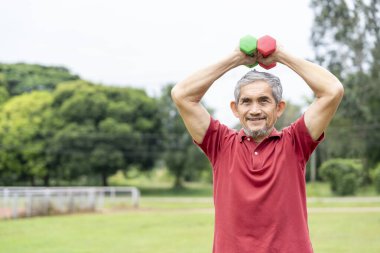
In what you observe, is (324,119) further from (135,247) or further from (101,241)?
(101,241)


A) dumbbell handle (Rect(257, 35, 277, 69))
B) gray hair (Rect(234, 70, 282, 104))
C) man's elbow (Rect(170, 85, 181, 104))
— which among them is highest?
dumbbell handle (Rect(257, 35, 277, 69))

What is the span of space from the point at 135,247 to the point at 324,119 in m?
9.22

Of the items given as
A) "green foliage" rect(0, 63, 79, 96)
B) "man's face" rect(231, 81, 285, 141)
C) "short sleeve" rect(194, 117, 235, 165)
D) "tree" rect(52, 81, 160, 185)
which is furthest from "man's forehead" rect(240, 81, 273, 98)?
"green foliage" rect(0, 63, 79, 96)

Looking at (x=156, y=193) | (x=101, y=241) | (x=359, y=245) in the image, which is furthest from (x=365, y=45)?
(x=156, y=193)

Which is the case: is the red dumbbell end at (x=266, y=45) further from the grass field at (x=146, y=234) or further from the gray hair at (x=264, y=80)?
the grass field at (x=146, y=234)

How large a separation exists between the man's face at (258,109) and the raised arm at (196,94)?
137mm

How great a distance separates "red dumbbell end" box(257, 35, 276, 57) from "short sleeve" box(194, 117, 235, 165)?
410mm

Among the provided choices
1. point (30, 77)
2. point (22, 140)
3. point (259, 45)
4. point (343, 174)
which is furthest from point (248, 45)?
point (30, 77)

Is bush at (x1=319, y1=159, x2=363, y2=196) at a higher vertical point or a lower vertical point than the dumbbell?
lower

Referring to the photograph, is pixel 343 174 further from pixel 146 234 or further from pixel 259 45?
pixel 259 45

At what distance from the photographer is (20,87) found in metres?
42.1

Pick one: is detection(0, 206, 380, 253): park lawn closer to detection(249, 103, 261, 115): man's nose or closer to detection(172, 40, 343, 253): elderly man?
detection(172, 40, 343, 253): elderly man

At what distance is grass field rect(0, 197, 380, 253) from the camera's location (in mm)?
11125

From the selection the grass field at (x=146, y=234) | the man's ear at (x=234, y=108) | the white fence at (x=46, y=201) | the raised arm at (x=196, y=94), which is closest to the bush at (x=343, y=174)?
the grass field at (x=146, y=234)
